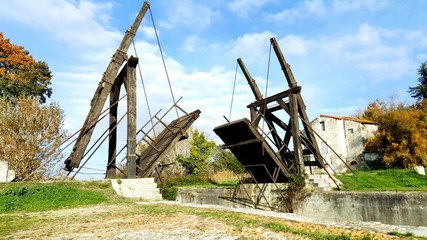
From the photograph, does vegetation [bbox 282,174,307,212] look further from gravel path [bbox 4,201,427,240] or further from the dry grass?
the dry grass

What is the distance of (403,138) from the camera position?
1123 inches

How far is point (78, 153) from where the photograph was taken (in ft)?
41.4

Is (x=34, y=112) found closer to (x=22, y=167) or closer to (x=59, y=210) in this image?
(x=22, y=167)

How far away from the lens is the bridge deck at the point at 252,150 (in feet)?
43.0

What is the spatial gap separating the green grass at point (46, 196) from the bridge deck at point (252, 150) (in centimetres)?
552

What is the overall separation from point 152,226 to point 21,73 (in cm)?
3127

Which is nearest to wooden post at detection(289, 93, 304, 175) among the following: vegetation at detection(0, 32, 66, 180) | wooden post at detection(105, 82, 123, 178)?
wooden post at detection(105, 82, 123, 178)

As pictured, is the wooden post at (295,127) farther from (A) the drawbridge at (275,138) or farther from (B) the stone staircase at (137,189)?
(B) the stone staircase at (137,189)

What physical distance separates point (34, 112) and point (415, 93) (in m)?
44.8

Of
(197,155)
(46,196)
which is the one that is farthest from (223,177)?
(46,196)

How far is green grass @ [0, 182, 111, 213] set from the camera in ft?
31.4

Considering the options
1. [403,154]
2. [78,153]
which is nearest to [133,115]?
[78,153]

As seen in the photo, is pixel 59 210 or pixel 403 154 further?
pixel 403 154

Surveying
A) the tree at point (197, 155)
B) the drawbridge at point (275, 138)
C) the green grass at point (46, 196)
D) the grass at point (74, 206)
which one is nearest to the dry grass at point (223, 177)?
the tree at point (197, 155)
